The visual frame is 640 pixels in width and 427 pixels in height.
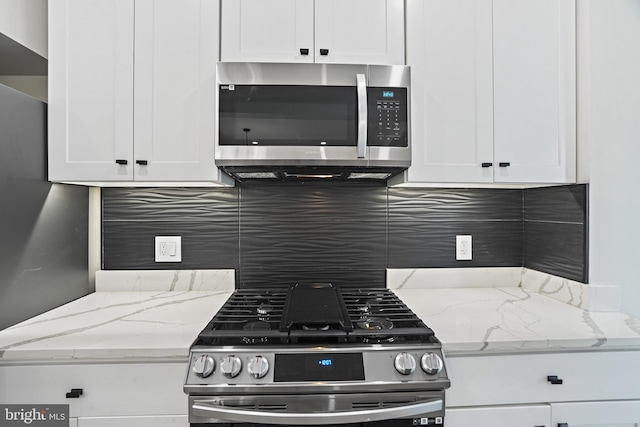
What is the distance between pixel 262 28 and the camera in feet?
4.99

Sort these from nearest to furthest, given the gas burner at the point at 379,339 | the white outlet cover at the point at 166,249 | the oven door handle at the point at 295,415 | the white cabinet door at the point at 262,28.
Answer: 1. the oven door handle at the point at 295,415
2. the gas burner at the point at 379,339
3. the white cabinet door at the point at 262,28
4. the white outlet cover at the point at 166,249

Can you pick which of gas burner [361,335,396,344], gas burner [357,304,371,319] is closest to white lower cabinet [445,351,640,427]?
gas burner [361,335,396,344]

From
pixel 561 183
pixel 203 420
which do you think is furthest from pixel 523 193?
pixel 203 420

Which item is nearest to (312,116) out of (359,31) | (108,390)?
(359,31)

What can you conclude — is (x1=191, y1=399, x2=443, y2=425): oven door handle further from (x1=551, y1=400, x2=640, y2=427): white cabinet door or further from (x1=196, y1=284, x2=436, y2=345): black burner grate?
(x1=551, y1=400, x2=640, y2=427): white cabinet door

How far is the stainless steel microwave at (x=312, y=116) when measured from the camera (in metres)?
1.46

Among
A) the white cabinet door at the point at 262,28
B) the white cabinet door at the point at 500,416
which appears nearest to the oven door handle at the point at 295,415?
the white cabinet door at the point at 500,416

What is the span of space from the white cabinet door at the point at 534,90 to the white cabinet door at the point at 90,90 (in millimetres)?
1511

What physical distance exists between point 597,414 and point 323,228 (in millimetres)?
1263

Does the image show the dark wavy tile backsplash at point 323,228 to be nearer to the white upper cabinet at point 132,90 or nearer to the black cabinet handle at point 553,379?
the white upper cabinet at point 132,90

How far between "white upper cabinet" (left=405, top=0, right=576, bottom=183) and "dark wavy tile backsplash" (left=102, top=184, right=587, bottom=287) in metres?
0.35

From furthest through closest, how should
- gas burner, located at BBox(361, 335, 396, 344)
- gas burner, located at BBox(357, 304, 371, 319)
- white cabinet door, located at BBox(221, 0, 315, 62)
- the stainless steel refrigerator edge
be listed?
1. white cabinet door, located at BBox(221, 0, 315, 62)
2. gas burner, located at BBox(357, 304, 371, 319)
3. the stainless steel refrigerator edge
4. gas burner, located at BBox(361, 335, 396, 344)

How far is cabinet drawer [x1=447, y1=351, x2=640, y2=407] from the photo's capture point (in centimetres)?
123

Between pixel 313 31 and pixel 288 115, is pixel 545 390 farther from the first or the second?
pixel 313 31
